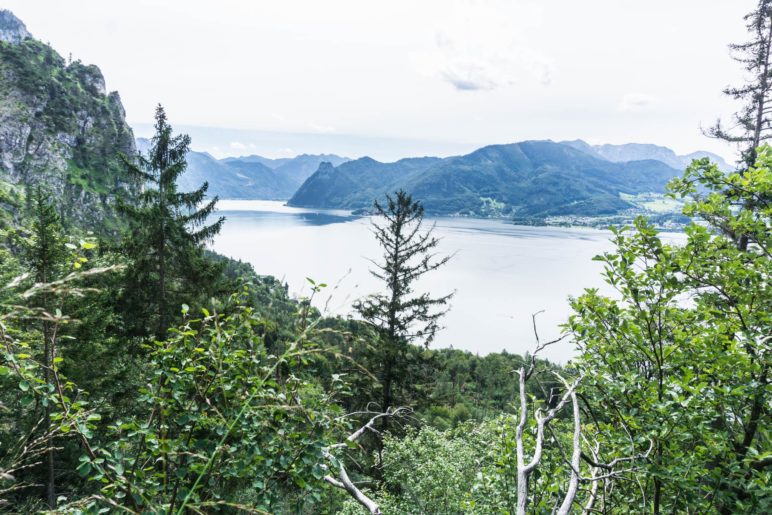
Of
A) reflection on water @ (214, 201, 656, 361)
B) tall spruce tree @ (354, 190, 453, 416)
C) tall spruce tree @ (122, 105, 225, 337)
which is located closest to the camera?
tall spruce tree @ (122, 105, 225, 337)

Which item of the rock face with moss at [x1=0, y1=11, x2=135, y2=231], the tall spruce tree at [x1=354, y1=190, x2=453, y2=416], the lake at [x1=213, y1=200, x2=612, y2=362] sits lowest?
the lake at [x1=213, y1=200, x2=612, y2=362]

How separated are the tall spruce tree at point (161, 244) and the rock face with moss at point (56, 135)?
120 metres

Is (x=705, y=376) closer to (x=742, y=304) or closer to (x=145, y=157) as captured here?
(x=742, y=304)

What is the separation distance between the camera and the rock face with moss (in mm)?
127000

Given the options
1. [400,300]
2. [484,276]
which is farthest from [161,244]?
[484,276]

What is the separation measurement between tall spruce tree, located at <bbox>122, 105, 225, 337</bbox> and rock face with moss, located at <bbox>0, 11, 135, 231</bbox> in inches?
4710

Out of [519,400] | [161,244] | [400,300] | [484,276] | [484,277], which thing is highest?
[161,244]

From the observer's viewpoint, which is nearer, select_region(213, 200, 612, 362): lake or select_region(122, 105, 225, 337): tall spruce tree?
select_region(122, 105, 225, 337): tall spruce tree

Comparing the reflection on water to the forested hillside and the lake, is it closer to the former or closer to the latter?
the lake

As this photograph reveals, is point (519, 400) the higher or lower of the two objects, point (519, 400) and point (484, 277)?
the higher

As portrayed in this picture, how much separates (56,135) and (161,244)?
178m

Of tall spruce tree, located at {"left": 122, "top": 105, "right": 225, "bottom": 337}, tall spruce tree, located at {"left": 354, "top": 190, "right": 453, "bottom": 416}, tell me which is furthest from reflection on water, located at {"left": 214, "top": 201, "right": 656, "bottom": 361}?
tall spruce tree, located at {"left": 122, "top": 105, "right": 225, "bottom": 337}

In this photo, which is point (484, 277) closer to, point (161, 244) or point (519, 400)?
point (161, 244)

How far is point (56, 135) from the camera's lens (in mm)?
144625
